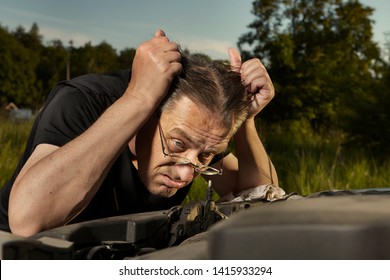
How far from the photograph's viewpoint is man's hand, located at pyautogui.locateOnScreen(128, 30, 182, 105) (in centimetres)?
171

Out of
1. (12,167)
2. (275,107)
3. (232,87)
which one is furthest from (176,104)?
(275,107)

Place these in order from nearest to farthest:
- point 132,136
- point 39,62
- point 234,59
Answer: point 132,136
point 234,59
point 39,62

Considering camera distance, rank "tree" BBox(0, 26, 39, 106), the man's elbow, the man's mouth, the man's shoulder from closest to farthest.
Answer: the man's elbow, the man's mouth, the man's shoulder, "tree" BBox(0, 26, 39, 106)

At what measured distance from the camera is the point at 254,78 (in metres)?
2.34

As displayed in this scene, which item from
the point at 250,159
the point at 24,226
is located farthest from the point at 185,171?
the point at 250,159

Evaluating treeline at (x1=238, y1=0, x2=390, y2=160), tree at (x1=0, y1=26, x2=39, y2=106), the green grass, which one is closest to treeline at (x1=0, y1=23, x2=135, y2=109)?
tree at (x1=0, y1=26, x2=39, y2=106)

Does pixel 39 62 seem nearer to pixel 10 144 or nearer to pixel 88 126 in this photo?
pixel 10 144

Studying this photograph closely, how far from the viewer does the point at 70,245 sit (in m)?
1.17

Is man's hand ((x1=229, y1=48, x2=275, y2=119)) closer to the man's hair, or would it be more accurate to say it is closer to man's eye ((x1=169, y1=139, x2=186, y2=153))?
the man's hair

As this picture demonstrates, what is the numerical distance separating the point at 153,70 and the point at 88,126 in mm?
364

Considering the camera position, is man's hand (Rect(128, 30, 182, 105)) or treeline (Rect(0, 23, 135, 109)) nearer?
man's hand (Rect(128, 30, 182, 105))

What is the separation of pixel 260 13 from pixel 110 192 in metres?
27.3

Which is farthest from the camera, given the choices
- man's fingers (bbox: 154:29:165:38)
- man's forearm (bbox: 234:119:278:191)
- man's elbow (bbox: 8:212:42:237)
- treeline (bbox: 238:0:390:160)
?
treeline (bbox: 238:0:390:160)

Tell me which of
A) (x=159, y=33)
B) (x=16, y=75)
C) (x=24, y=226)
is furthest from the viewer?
(x=16, y=75)
